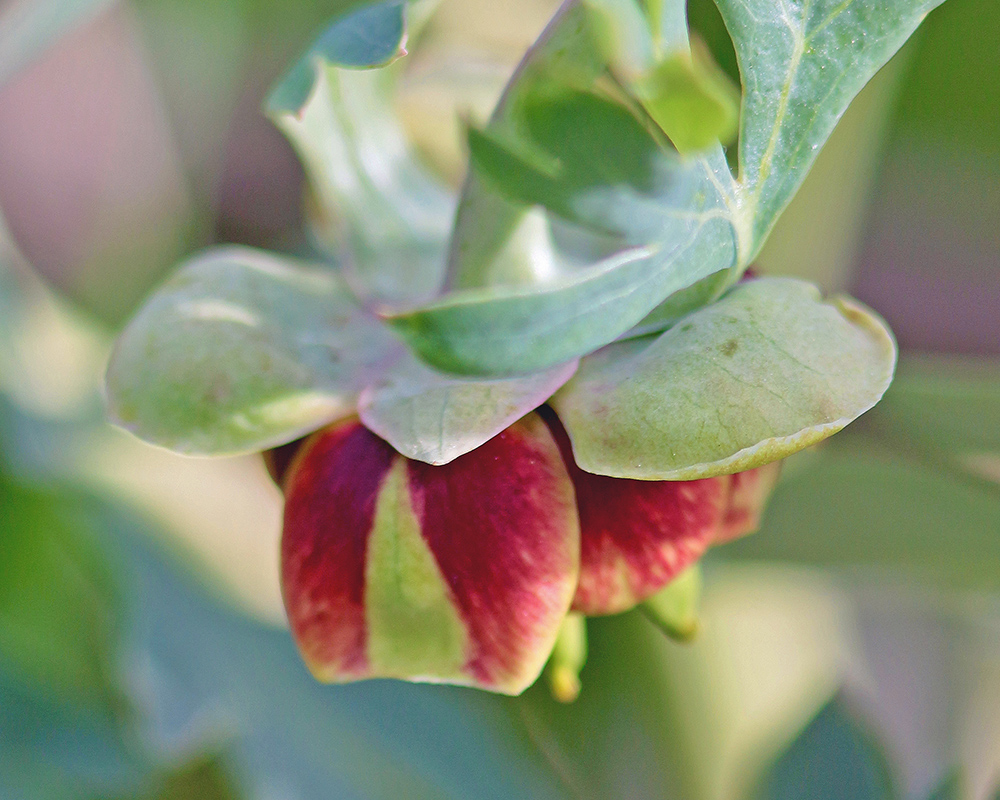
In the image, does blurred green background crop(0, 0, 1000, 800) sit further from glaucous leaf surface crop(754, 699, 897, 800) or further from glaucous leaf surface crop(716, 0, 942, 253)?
glaucous leaf surface crop(716, 0, 942, 253)

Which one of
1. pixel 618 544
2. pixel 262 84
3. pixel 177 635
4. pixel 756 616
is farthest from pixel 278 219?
pixel 618 544

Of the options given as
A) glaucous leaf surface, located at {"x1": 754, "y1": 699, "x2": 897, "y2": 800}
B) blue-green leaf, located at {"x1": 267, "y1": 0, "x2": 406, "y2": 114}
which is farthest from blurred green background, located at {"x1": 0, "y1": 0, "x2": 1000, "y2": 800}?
blue-green leaf, located at {"x1": 267, "y1": 0, "x2": 406, "y2": 114}

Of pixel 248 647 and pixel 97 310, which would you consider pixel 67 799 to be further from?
pixel 97 310

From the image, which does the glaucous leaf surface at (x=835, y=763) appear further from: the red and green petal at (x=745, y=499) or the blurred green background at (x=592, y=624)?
the red and green petal at (x=745, y=499)

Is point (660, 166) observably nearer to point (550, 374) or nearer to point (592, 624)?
point (550, 374)

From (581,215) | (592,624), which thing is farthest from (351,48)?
(592,624)
